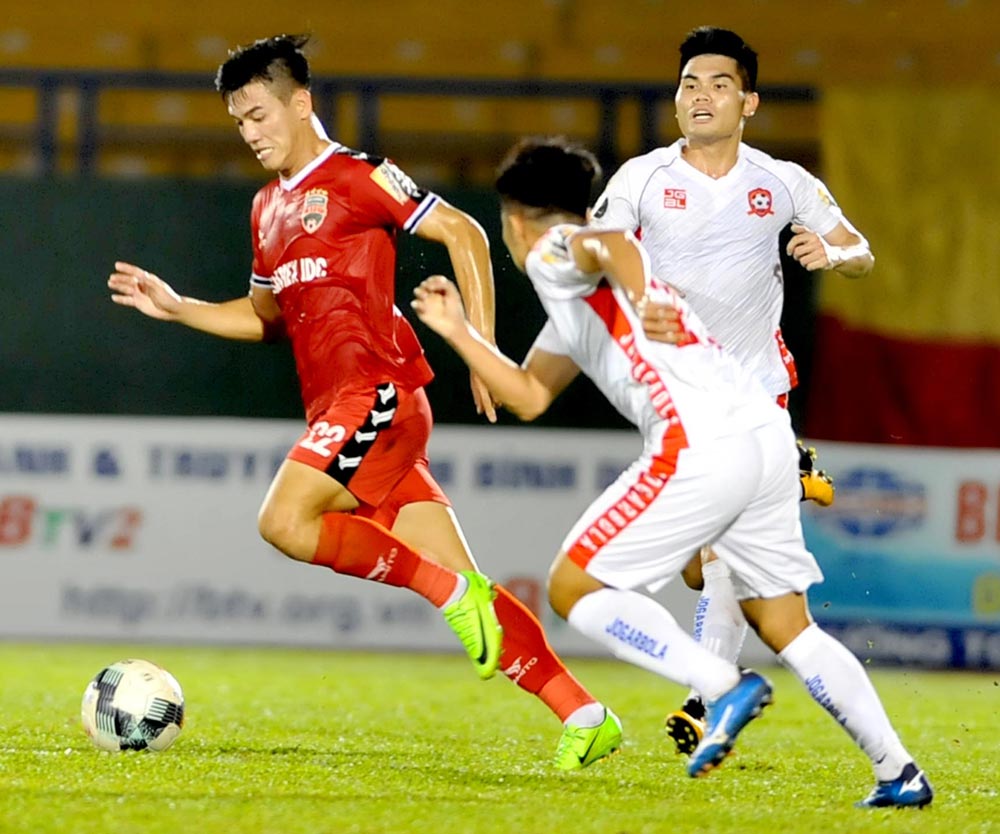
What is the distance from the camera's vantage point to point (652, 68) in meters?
13.8

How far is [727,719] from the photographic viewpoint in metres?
4.91

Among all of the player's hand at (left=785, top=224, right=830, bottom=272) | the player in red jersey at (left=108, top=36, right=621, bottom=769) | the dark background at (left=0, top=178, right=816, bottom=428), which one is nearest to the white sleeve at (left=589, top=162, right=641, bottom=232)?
the player in red jersey at (left=108, top=36, right=621, bottom=769)

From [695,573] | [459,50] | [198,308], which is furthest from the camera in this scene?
[459,50]

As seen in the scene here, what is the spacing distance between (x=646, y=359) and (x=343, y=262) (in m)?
1.64

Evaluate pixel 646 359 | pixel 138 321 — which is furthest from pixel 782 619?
pixel 138 321

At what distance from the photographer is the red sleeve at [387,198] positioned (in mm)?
6371

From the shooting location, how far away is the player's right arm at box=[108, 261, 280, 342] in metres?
6.67

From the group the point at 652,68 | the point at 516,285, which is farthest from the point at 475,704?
the point at 652,68

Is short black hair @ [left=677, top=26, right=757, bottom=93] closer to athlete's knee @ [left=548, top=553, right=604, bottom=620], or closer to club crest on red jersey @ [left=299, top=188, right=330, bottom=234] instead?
club crest on red jersey @ [left=299, top=188, right=330, bottom=234]

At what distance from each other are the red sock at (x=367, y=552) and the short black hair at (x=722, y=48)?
203 centimetres

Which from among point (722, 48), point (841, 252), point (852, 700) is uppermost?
point (722, 48)

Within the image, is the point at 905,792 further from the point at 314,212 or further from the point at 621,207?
the point at 314,212

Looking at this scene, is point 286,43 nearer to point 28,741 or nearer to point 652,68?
point 28,741

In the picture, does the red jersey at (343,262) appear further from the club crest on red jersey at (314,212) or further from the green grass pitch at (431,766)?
the green grass pitch at (431,766)
